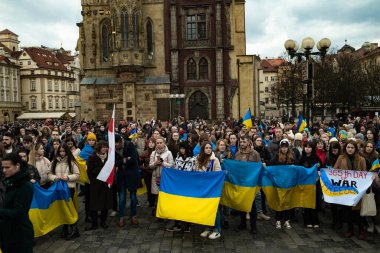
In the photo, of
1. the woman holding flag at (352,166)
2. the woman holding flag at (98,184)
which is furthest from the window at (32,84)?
the woman holding flag at (352,166)

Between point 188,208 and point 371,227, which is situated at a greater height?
point 188,208

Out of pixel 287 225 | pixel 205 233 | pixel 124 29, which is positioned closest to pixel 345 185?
pixel 287 225

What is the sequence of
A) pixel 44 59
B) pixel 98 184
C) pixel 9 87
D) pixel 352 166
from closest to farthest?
1. pixel 352 166
2. pixel 98 184
3. pixel 9 87
4. pixel 44 59

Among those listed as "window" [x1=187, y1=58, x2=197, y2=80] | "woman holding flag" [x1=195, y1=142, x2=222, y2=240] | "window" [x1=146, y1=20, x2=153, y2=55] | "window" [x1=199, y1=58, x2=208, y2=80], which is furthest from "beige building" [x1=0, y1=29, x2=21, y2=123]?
"woman holding flag" [x1=195, y1=142, x2=222, y2=240]

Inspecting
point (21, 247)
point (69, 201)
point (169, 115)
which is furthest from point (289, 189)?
point (169, 115)

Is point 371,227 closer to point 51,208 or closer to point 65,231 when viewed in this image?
point 65,231

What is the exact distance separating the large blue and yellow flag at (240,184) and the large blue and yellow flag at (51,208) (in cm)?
334

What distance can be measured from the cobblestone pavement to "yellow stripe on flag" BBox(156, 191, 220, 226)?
0.51 metres

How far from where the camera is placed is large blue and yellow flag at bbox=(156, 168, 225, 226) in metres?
8.14

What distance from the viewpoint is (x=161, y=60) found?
39938 mm

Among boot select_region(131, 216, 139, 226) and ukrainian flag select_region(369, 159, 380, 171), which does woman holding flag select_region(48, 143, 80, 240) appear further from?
ukrainian flag select_region(369, 159, 380, 171)

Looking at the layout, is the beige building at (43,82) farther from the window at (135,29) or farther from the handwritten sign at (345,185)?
the handwritten sign at (345,185)

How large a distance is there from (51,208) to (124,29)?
1264 inches

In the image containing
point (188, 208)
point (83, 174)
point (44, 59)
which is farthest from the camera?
point (44, 59)
